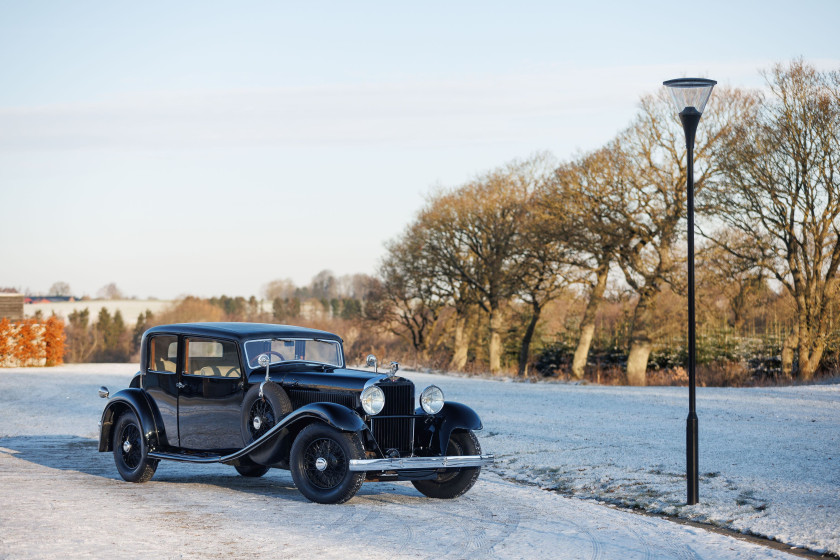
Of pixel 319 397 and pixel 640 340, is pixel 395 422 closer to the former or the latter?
pixel 319 397

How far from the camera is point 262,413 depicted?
31.7 feet

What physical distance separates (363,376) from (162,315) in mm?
69392

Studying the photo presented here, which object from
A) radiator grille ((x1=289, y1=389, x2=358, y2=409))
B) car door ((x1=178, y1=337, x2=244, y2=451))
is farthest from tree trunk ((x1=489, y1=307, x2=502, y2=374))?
radiator grille ((x1=289, y1=389, x2=358, y2=409))

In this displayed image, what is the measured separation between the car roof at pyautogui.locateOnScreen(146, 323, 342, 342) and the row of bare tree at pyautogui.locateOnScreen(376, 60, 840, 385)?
21.7 meters

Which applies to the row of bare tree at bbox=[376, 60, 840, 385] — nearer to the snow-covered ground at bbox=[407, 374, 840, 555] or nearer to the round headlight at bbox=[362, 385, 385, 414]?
the snow-covered ground at bbox=[407, 374, 840, 555]

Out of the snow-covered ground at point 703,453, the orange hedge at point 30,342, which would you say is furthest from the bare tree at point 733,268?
the orange hedge at point 30,342

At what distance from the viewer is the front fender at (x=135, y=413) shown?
10352 millimetres

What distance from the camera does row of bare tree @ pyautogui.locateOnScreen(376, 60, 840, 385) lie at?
28.0 meters

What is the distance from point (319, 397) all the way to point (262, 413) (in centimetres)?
72

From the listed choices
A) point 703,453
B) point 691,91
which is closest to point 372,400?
point 691,91

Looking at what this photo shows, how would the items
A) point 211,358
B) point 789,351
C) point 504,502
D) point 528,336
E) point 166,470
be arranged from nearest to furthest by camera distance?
point 504,502, point 211,358, point 166,470, point 789,351, point 528,336

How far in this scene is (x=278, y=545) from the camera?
684 centimetres

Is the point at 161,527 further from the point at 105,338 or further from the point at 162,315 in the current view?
the point at 105,338

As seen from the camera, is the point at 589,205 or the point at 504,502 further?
the point at 589,205
